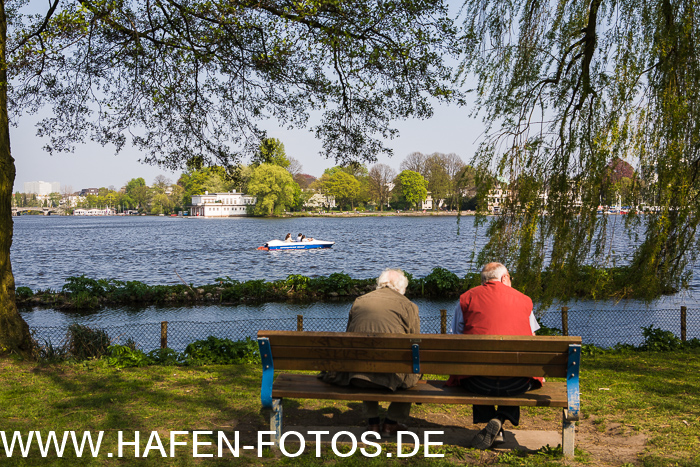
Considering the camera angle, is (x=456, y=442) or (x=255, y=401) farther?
(x=255, y=401)

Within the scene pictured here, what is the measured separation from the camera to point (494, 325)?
4191mm

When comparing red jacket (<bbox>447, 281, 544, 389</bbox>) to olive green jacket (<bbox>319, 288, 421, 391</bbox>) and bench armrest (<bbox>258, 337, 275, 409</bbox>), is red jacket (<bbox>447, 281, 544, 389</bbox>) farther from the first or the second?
bench armrest (<bbox>258, 337, 275, 409</bbox>)

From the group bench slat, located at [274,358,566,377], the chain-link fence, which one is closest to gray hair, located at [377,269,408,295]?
bench slat, located at [274,358,566,377]

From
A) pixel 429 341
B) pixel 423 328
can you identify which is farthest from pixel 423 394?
pixel 423 328

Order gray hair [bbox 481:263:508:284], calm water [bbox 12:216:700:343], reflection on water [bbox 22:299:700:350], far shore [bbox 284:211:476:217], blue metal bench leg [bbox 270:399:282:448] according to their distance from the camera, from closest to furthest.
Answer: blue metal bench leg [bbox 270:399:282:448]
gray hair [bbox 481:263:508:284]
reflection on water [bbox 22:299:700:350]
calm water [bbox 12:216:700:343]
far shore [bbox 284:211:476:217]

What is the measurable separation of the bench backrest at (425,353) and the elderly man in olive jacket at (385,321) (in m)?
0.18

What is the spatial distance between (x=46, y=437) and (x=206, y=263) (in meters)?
34.7

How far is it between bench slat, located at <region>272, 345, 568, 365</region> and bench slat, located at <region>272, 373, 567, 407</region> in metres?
0.27

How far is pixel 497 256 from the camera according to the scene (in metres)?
7.13

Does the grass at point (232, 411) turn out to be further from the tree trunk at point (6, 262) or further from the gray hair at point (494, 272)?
the gray hair at point (494, 272)

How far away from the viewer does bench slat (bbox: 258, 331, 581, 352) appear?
3775 mm

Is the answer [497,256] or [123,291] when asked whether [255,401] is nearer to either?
[497,256]

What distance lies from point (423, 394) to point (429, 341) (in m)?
0.47

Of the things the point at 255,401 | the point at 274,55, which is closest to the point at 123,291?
the point at 274,55
